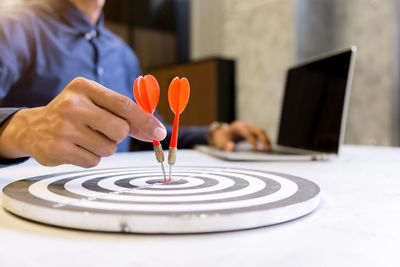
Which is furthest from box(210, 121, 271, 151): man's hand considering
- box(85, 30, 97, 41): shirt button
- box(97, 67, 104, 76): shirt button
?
box(85, 30, 97, 41): shirt button

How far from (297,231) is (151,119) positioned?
24 cm

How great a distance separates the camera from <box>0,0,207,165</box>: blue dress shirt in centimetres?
131

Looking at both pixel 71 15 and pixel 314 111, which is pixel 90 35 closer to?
pixel 71 15

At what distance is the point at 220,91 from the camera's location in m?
3.22

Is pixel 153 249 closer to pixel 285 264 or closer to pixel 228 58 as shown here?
pixel 285 264

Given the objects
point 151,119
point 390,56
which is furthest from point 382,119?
point 151,119

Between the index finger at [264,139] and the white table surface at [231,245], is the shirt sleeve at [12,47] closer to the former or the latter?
the index finger at [264,139]

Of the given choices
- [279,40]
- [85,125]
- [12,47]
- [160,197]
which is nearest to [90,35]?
[12,47]

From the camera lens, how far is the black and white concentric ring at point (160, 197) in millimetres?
308

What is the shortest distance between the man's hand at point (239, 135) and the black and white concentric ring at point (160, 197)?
0.69 m

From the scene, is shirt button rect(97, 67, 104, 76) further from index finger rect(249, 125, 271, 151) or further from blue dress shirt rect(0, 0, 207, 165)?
index finger rect(249, 125, 271, 151)

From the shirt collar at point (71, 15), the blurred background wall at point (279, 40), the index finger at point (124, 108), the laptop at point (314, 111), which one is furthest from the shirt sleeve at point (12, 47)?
the blurred background wall at point (279, 40)

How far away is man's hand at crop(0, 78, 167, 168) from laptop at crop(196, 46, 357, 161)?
1.52ft

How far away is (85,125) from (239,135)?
0.86m
